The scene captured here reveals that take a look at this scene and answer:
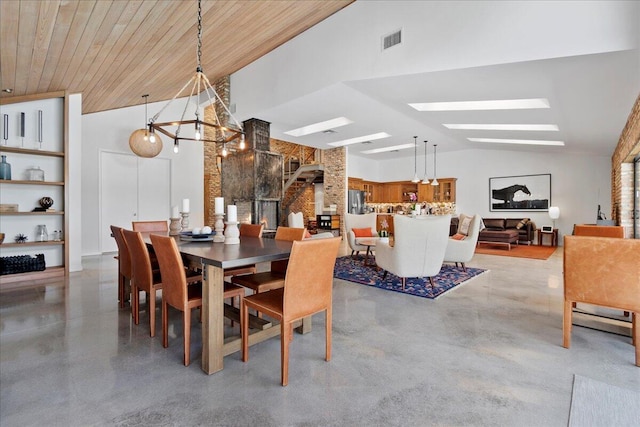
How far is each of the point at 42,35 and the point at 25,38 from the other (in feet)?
0.49

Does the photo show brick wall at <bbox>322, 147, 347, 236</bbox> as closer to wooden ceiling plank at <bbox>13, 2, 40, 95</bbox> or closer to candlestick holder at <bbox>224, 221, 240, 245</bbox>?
candlestick holder at <bbox>224, 221, 240, 245</bbox>

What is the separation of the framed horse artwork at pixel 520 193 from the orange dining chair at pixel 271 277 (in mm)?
9172

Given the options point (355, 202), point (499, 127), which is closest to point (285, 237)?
point (499, 127)

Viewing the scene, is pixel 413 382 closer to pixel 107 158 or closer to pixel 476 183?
pixel 107 158

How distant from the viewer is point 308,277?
2.09 meters

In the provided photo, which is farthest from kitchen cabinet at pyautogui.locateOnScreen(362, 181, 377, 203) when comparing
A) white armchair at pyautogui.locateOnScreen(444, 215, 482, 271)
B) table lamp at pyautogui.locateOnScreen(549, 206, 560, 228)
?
white armchair at pyautogui.locateOnScreen(444, 215, 482, 271)

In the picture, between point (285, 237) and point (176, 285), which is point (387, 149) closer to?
point (285, 237)

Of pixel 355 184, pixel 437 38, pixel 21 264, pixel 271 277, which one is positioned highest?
pixel 437 38

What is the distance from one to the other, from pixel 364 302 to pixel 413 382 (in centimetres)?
167

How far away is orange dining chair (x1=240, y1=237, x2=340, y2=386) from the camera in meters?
1.96

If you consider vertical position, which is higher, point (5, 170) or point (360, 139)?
point (360, 139)

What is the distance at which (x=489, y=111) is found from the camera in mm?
5172

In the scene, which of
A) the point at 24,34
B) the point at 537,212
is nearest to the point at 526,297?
the point at 24,34

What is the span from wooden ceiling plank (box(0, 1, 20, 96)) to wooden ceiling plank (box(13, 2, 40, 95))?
0.11ft
